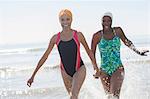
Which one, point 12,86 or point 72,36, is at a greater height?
point 72,36

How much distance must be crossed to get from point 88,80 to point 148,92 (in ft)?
14.5

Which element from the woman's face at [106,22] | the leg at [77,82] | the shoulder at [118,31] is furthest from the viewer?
the shoulder at [118,31]

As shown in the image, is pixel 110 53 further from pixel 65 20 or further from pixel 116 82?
pixel 65 20

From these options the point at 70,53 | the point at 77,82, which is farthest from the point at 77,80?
the point at 70,53

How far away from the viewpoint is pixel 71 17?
635 cm

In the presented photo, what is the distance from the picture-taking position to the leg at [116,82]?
6711mm

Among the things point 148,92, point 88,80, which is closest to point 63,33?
point 148,92

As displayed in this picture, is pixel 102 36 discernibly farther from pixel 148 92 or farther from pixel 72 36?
pixel 148 92

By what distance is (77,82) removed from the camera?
634cm

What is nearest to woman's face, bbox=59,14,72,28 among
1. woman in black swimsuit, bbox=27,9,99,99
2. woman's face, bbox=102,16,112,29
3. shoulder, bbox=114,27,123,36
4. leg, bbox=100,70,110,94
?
woman in black swimsuit, bbox=27,9,99,99

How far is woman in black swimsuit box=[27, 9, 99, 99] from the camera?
6332 mm

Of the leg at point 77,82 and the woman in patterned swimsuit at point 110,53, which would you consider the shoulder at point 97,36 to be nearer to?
the woman in patterned swimsuit at point 110,53

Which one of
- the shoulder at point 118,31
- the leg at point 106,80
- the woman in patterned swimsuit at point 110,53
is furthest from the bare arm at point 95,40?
the leg at point 106,80

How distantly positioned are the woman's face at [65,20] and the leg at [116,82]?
3.92ft
